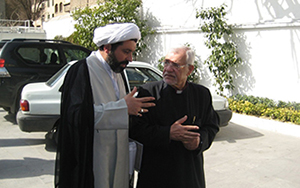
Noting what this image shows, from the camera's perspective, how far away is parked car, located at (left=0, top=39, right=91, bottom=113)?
7715 mm

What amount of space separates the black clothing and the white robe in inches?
5.8

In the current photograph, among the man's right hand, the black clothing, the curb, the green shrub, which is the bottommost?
the curb

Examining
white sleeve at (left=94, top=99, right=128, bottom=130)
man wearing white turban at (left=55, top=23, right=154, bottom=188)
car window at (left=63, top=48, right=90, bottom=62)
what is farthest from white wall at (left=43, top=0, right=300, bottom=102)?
white sleeve at (left=94, top=99, right=128, bottom=130)

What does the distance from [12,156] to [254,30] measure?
679 cm

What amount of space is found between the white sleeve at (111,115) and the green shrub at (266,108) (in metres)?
6.20

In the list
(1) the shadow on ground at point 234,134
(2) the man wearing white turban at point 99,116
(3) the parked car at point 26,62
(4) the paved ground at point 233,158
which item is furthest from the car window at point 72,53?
(2) the man wearing white turban at point 99,116

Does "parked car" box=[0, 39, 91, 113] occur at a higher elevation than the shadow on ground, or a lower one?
higher

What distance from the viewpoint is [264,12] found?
9.00m

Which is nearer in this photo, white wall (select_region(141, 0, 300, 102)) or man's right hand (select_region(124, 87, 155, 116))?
man's right hand (select_region(124, 87, 155, 116))

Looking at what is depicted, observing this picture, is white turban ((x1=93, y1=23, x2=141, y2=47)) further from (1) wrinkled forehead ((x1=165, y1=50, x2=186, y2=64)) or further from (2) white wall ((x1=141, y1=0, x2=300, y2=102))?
(2) white wall ((x1=141, y1=0, x2=300, y2=102))

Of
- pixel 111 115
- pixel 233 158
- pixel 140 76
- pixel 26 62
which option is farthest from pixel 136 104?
pixel 26 62

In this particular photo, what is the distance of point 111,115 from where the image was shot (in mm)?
2266

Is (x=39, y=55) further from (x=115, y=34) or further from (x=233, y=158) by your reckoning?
(x=115, y=34)

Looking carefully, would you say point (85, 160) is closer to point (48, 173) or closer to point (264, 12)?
point (48, 173)
